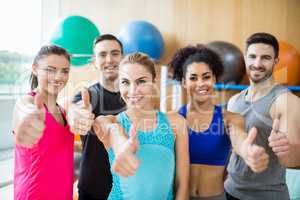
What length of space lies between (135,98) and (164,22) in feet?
6.87

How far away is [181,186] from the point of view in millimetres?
1010

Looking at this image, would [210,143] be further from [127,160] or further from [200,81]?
[127,160]

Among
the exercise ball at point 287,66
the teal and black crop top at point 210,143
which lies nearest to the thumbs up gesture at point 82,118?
the teal and black crop top at point 210,143

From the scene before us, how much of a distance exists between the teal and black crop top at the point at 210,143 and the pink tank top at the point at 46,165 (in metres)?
0.41

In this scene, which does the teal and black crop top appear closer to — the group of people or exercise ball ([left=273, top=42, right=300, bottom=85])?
the group of people

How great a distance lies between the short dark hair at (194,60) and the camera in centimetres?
111

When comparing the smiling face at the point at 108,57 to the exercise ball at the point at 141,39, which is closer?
the smiling face at the point at 108,57

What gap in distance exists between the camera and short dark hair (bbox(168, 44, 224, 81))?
111 centimetres

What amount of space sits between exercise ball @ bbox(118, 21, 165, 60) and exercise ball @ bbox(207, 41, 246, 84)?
442 mm

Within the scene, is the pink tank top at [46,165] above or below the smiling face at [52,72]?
below

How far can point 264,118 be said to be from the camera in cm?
127

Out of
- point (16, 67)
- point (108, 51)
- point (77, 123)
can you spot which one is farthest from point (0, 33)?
point (77, 123)

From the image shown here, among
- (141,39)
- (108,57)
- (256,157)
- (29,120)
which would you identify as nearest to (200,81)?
(256,157)

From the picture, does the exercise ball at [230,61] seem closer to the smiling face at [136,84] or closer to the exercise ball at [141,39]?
the exercise ball at [141,39]
